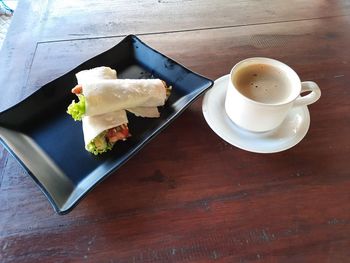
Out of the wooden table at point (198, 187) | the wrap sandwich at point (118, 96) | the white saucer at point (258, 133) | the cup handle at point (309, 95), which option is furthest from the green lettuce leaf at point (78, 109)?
the cup handle at point (309, 95)

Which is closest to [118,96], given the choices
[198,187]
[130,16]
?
[198,187]

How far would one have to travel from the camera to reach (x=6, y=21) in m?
1.65

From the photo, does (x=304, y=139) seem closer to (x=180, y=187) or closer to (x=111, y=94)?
(x=180, y=187)

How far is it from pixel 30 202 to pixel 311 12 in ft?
2.70

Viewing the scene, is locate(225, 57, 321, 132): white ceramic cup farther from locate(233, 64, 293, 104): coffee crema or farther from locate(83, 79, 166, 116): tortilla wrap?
locate(83, 79, 166, 116): tortilla wrap


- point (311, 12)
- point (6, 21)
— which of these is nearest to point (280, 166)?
point (311, 12)

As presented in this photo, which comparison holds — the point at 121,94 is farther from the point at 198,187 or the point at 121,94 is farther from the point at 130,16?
the point at 130,16

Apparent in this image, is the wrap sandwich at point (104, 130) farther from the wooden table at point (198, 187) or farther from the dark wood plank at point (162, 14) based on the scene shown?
the dark wood plank at point (162, 14)

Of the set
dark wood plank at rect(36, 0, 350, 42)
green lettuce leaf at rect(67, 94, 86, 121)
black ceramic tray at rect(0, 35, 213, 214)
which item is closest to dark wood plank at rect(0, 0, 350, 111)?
dark wood plank at rect(36, 0, 350, 42)

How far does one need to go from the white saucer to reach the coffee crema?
61 mm

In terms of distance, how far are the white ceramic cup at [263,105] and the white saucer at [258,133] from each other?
0.6 inches

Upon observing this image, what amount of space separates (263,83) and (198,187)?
0.22m

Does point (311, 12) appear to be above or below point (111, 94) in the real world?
below

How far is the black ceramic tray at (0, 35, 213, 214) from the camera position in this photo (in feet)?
1.56
